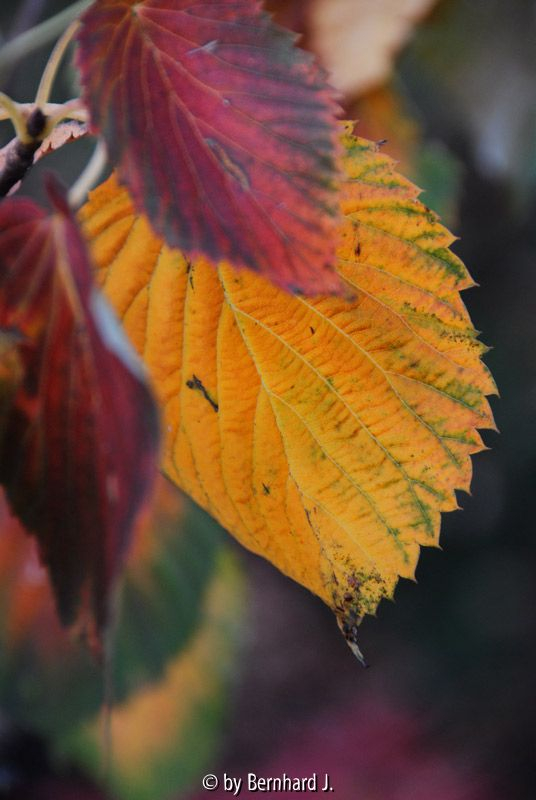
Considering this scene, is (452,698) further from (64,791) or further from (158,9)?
(158,9)

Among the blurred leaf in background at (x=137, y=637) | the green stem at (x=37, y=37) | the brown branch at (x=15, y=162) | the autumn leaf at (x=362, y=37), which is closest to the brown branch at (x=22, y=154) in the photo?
the brown branch at (x=15, y=162)

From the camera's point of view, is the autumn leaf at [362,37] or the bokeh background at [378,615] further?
the bokeh background at [378,615]

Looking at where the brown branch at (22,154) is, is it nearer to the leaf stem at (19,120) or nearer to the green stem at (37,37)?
the leaf stem at (19,120)

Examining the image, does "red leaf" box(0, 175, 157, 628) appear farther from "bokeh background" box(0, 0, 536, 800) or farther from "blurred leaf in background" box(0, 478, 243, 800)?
"blurred leaf in background" box(0, 478, 243, 800)

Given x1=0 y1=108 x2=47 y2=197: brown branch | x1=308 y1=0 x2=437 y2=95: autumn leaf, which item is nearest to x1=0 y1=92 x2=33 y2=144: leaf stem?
x1=0 y1=108 x2=47 y2=197: brown branch

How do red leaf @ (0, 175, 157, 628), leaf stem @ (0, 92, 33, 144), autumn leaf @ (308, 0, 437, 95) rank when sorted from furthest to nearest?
autumn leaf @ (308, 0, 437, 95), leaf stem @ (0, 92, 33, 144), red leaf @ (0, 175, 157, 628)

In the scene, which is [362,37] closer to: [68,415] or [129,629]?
[68,415]

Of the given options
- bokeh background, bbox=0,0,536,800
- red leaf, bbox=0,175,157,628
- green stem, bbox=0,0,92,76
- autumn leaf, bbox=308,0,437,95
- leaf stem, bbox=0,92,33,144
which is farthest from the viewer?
bokeh background, bbox=0,0,536,800
